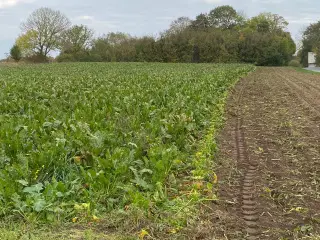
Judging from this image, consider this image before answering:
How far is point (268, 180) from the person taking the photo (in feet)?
19.2

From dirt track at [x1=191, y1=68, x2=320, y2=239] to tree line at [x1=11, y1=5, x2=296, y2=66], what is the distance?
6129 cm

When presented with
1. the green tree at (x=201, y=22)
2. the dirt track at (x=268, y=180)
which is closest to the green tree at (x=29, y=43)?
the green tree at (x=201, y=22)

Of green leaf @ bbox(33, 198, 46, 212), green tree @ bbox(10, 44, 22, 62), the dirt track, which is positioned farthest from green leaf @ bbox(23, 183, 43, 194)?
green tree @ bbox(10, 44, 22, 62)

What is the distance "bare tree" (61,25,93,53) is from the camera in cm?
8044

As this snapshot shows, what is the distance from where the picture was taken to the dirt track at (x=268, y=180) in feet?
14.1

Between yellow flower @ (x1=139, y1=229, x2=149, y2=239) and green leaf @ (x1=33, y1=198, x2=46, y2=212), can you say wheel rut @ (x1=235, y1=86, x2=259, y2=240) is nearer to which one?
yellow flower @ (x1=139, y1=229, x2=149, y2=239)

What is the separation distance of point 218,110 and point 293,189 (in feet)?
23.6

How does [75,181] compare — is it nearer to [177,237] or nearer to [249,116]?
[177,237]

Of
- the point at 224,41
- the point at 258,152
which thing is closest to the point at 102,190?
the point at 258,152

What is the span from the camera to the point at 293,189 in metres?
5.47

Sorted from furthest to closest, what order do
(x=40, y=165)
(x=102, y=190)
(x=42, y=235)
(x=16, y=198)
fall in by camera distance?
(x=40, y=165), (x=102, y=190), (x=16, y=198), (x=42, y=235)

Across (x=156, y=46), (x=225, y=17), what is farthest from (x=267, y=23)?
(x=156, y=46)

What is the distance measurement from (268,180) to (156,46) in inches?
2682

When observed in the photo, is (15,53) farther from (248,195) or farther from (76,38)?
(248,195)
